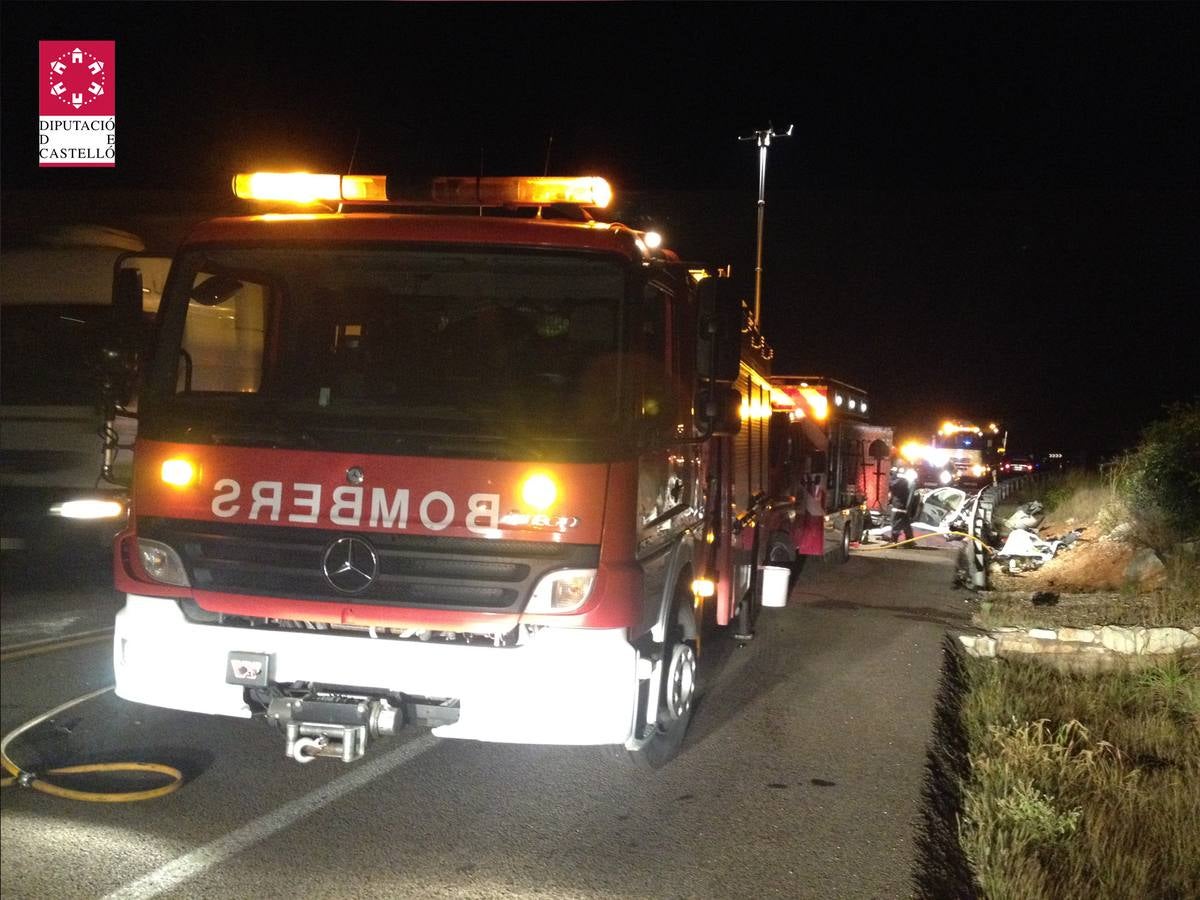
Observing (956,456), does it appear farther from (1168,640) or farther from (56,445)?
(56,445)

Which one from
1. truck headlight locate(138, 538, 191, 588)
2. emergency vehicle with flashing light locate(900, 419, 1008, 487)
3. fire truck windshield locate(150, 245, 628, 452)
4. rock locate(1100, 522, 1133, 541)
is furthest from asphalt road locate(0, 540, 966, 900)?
emergency vehicle with flashing light locate(900, 419, 1008, 487)

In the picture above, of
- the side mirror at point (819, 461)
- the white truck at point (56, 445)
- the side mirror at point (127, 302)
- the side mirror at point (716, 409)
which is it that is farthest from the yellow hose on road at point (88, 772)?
the side mirror at point (819, 461)

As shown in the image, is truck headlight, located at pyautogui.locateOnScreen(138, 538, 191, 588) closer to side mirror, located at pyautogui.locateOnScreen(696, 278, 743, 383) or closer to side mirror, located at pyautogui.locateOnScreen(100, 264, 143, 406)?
side mirror, located at pyautogui.locateOnScreen(100, 264, 143, 406)

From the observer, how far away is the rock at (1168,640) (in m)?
8.82

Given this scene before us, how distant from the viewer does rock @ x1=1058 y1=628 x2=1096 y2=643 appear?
9438mm

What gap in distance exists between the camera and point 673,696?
586 centimetres

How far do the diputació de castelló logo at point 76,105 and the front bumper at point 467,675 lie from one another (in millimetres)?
8700

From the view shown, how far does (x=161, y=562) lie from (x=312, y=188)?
6.92 ft

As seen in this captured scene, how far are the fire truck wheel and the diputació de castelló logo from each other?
8.90 metres

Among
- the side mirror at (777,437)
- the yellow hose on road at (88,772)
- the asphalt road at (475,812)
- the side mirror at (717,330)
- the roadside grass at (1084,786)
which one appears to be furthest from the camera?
the side mirror at (777,437)

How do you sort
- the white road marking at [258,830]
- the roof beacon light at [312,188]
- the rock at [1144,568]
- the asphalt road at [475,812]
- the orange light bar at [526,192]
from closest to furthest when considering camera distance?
the white road marking at [258,830] → the asphalt road at [475,812] → the orange light bar at [526,192] → the roof beacon light at [312,188] → the rock at [1144,568]

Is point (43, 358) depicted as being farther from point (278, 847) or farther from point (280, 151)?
point (280, 151)

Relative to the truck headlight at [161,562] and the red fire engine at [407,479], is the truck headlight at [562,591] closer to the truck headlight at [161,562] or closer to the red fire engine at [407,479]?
the red fire engine at [407,479]

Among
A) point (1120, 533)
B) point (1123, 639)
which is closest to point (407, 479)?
point (1123, 639)
